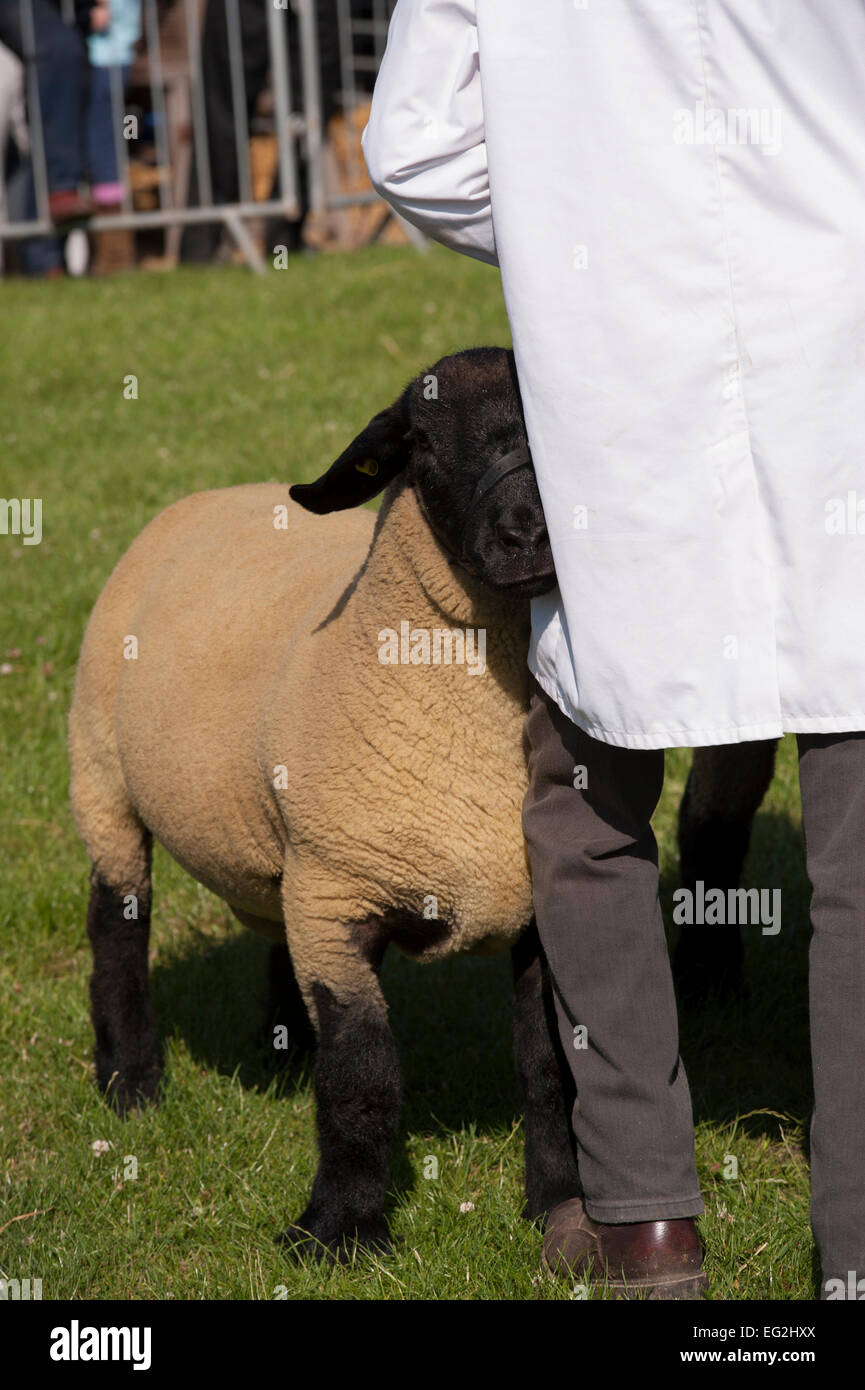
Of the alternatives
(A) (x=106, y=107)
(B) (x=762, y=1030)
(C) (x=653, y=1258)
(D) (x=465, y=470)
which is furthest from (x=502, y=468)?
(A) (x=106, y=107)

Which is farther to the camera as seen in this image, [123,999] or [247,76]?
[247,76]

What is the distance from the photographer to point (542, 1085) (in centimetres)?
316

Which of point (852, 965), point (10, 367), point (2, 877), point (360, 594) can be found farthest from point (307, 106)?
point (852, 965)

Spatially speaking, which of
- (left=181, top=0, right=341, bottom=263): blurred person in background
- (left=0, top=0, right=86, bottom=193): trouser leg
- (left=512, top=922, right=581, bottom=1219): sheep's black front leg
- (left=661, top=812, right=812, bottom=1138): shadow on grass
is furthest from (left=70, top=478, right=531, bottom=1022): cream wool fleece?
(left=181, top=0, right=341, bottom=263): blurred person in background

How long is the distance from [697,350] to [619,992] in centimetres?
106

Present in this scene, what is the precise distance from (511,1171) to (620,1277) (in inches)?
30.4

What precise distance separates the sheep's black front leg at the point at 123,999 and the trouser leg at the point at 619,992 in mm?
1539

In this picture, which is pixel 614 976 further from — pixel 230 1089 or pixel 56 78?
pixel 56 78

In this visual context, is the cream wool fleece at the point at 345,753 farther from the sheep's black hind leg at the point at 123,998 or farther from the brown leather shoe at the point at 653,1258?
the brown leather shoe at the point at 653,1258

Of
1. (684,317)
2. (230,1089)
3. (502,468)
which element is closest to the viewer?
(684,317)

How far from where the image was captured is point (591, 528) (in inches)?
97.9

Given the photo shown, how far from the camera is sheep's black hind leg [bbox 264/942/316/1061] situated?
4.12 meters

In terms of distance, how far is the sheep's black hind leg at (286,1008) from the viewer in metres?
4.12
